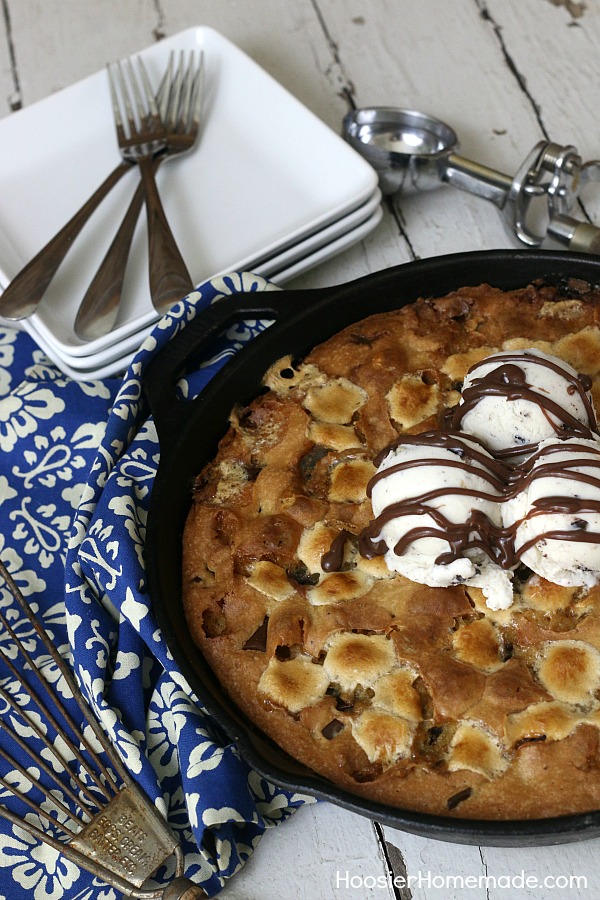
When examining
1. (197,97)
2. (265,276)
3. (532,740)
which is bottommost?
(532,740)

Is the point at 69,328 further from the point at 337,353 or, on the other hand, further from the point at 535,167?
the point at 535,167

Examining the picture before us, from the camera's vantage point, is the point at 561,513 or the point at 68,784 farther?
the point at 68,784

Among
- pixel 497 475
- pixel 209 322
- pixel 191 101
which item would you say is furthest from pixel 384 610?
pixel 191 101

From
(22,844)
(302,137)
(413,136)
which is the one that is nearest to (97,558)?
(22,844)

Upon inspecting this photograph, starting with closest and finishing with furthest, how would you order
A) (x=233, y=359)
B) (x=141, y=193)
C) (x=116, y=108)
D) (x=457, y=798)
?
(x=457, y=798) → (x=233, y=359) → (x=141, y=193) → (x=116, y=108)

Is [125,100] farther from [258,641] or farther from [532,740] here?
[532,740]

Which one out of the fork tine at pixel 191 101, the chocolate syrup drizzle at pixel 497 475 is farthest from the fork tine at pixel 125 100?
the chocolate syrup drizzle at pixel 497 475

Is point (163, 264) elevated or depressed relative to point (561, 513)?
elevated
